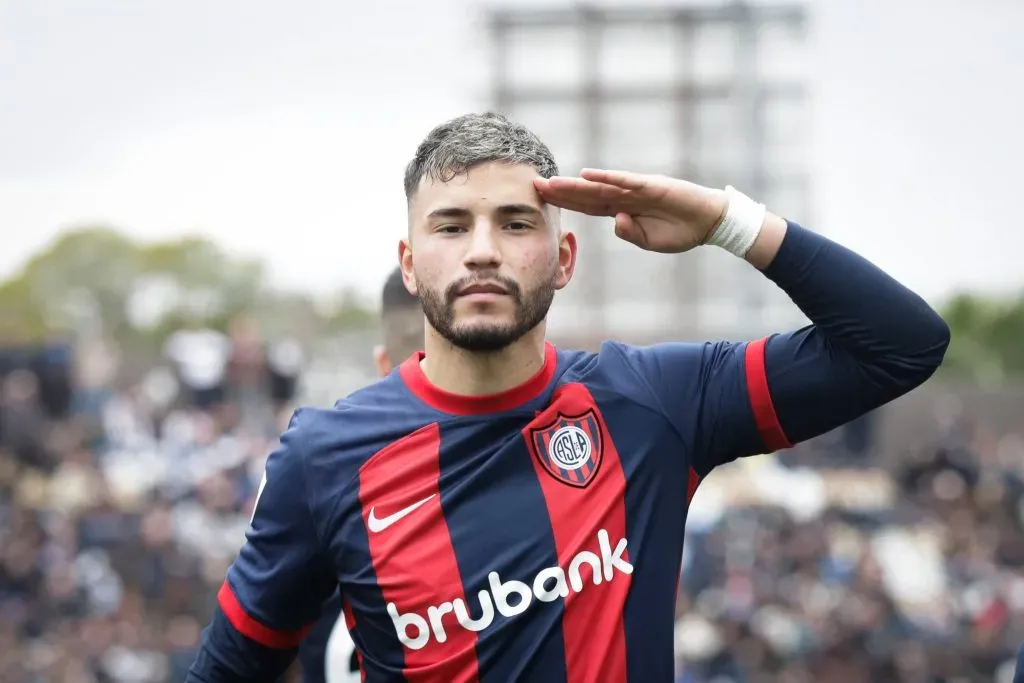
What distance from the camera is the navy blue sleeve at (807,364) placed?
8.09 feet

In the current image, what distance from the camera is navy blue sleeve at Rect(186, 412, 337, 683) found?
8.68ft

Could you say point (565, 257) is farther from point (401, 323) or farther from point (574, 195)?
point (401, 323)

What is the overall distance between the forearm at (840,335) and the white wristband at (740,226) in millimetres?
20

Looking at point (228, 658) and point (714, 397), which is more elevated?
point (714, 397)

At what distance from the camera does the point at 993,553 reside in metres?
15.2

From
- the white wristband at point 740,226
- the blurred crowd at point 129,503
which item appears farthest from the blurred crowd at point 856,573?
the white wristband at point 740,226

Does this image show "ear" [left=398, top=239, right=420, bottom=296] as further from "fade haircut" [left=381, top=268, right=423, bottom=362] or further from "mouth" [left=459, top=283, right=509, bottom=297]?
"fade haircut" [left=381, top=268, right=423, bottom=362]

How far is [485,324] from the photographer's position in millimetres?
2496

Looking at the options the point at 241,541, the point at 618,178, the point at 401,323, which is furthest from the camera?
the point at 241,541

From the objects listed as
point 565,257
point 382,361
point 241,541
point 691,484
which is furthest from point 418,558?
point 241,541

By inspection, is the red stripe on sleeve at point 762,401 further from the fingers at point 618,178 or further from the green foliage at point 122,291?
the green foliage at point 122,291

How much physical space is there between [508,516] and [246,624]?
2.08 feet

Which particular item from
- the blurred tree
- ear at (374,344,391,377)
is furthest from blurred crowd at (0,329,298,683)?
the blurred tree

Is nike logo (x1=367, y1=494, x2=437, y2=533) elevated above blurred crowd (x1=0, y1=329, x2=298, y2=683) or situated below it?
above
